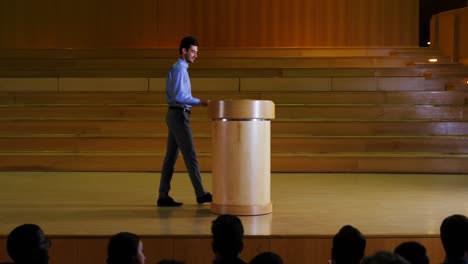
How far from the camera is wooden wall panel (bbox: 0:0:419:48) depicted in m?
8.14

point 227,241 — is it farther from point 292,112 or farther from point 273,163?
point 292,112

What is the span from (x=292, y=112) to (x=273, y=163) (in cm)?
77

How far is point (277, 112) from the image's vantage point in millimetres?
5746

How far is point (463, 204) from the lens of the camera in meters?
3.39

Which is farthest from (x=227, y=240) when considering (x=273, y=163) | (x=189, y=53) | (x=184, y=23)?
(x=184, y=23)

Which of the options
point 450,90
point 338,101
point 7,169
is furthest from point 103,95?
point 450,90

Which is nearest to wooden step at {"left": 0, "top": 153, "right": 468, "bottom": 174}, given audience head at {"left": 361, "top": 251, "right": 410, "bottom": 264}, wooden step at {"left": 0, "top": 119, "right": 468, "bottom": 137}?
wooden step at {"left": 0, "top": 119, "right": 468, "bottom": 137}

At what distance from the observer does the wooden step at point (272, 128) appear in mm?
5453

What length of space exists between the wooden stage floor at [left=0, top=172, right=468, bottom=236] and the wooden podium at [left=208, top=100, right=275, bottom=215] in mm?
102

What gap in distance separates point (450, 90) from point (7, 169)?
4.00 metres

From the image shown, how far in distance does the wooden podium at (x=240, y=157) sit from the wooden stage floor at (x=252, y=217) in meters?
0.10

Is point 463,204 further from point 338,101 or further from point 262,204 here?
point 338,101

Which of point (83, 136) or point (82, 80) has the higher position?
point (82, 80)

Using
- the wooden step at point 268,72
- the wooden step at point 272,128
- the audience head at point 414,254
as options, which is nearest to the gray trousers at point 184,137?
the audience head at point 414,254
